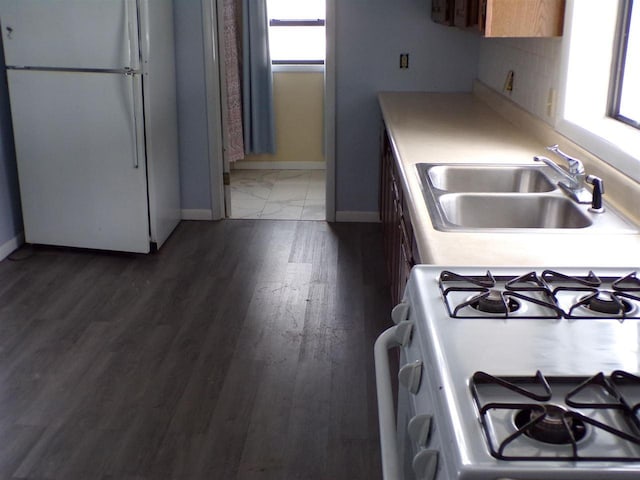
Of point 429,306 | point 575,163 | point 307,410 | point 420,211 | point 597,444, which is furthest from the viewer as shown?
point 307,410

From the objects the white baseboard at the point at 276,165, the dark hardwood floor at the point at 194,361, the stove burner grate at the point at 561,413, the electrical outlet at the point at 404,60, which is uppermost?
the electrical outlet at the point at 404,60

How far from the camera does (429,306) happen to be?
4.47ft

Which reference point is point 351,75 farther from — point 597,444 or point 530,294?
point 597,444

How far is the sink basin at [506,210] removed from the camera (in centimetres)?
223

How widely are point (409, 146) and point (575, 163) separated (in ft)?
2.97

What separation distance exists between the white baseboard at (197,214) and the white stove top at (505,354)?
11.5 feet

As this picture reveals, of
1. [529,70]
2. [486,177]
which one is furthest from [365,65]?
[486,177]

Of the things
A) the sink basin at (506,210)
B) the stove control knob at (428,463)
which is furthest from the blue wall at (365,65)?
the stove control knob at (428,463)

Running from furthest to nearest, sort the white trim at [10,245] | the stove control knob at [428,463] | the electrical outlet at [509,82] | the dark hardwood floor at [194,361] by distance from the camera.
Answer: the white trim at [10,245] < the electrical outlet at [509,82] < the dark hardwood floor at [194,361] < the stove control knob at [428,463]

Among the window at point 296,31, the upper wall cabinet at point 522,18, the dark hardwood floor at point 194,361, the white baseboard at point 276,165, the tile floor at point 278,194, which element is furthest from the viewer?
the white baseboard at point 276,165

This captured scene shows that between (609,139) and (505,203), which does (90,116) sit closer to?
(505,203)

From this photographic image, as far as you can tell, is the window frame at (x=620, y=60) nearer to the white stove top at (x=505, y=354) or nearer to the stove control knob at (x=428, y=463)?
the white stove top at (x=505, y=354)

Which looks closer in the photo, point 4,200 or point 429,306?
point 429,306

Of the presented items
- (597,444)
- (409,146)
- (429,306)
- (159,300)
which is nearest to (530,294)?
(429,306)
